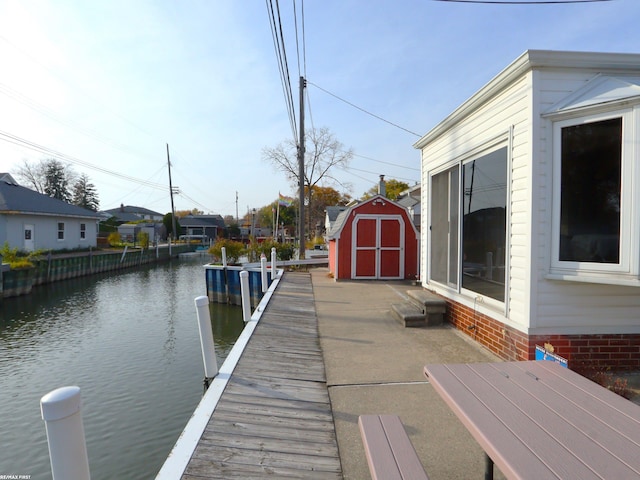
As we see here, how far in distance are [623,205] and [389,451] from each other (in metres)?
3.12

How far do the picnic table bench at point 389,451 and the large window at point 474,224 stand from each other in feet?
9.73

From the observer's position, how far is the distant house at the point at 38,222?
19.9 meters

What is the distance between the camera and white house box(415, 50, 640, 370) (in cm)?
351

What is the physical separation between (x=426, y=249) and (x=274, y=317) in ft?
10.2

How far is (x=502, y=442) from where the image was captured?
5.13 ft

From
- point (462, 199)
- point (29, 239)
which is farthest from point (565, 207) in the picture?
point (29, 239)

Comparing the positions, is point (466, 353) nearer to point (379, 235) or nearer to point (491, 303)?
point (491, 303)

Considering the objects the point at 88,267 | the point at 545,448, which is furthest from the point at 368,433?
the point at 88,267

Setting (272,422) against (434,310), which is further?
(434,310)

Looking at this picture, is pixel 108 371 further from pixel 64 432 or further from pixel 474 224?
pixel 474 224

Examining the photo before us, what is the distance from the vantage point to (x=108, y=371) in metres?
7.86

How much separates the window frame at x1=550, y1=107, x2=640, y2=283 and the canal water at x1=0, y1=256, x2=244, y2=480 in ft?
17.1

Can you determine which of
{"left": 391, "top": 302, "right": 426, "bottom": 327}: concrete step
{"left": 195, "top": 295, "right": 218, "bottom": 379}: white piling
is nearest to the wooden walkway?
{"left": 195, "top": 295, "right": 218, "bottom": 379}: white piling

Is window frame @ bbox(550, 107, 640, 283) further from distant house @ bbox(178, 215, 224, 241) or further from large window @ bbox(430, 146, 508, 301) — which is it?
distant house @ bbox(178, 215, 224, 241)
